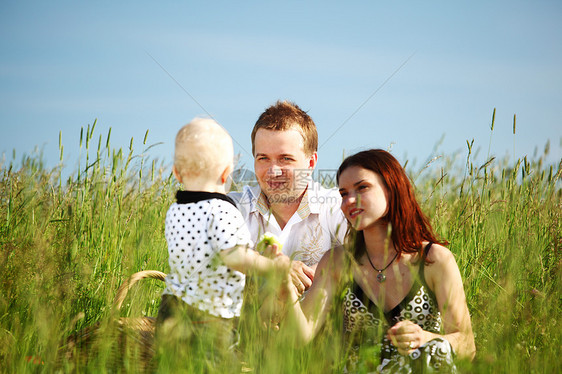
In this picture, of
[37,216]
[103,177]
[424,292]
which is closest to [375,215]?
[424,292]

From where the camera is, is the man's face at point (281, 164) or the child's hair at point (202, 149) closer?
the child's hair at point (202, 149)

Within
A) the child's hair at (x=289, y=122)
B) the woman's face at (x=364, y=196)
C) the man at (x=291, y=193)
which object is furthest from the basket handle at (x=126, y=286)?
the child's hair at (x=289, y=122)

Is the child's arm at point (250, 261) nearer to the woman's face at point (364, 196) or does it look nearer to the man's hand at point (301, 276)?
the woman's face at point (364, 196)

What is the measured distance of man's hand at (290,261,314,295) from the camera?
246cm

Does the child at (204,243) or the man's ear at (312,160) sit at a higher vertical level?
the man's ear at (312,160)

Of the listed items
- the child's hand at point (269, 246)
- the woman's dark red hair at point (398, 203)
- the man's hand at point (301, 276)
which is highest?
the woman's dark red hair at point (398, 203)

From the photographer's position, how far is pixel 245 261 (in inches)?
66.6

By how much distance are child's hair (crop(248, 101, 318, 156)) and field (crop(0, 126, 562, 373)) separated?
2.49 ft

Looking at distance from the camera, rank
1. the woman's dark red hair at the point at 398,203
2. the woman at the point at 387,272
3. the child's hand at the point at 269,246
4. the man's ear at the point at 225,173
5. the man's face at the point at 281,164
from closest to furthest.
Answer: the child's hand at the point at 269,246
the man's ear at the point at 225,173
the woman at the point at 387,272
the woman's dark red hair at the point at 398,203
the man's face at the point at 281,164

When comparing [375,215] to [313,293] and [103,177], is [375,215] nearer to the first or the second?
[313,293]

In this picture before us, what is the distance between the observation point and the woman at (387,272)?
2.06 metres

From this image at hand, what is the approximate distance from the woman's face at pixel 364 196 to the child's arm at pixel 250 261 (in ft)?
1.86

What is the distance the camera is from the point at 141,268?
303 centimetres

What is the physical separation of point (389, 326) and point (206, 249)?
34.0 inches
